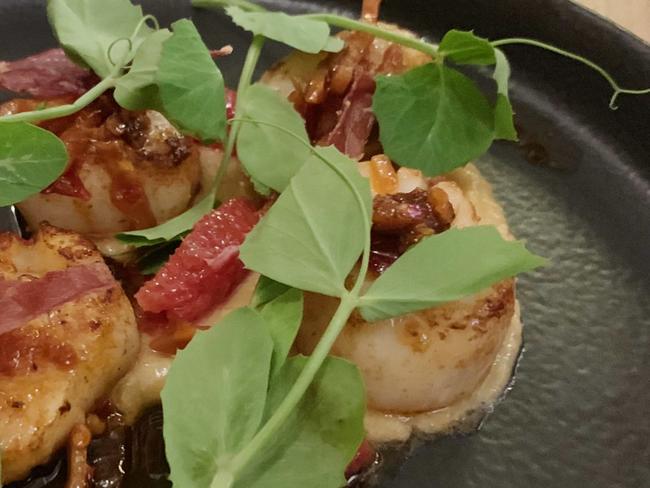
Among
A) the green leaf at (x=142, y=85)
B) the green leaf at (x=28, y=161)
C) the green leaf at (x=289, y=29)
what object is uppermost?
the green leaf at (x=289, y=29)

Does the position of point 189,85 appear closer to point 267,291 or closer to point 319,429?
point 267,291

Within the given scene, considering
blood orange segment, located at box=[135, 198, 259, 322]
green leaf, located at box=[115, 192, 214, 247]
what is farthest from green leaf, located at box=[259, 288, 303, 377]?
green leaf, located at box=[115, 192, 214, 247]

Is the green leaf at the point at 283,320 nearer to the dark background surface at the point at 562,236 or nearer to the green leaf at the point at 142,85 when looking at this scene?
the dark background surface at the point at 562,236

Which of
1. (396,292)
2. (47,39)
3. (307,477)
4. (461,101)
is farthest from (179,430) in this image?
(47,39)

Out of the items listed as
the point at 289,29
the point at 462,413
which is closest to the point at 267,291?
the point at 462,413

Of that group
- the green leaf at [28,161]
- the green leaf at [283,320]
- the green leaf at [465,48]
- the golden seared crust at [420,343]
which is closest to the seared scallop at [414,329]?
the golden seared crust at [420,343]

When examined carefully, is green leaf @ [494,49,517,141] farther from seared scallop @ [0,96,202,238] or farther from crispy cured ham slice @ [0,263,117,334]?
crispy cured ham slice @ [0,263,117,334]
